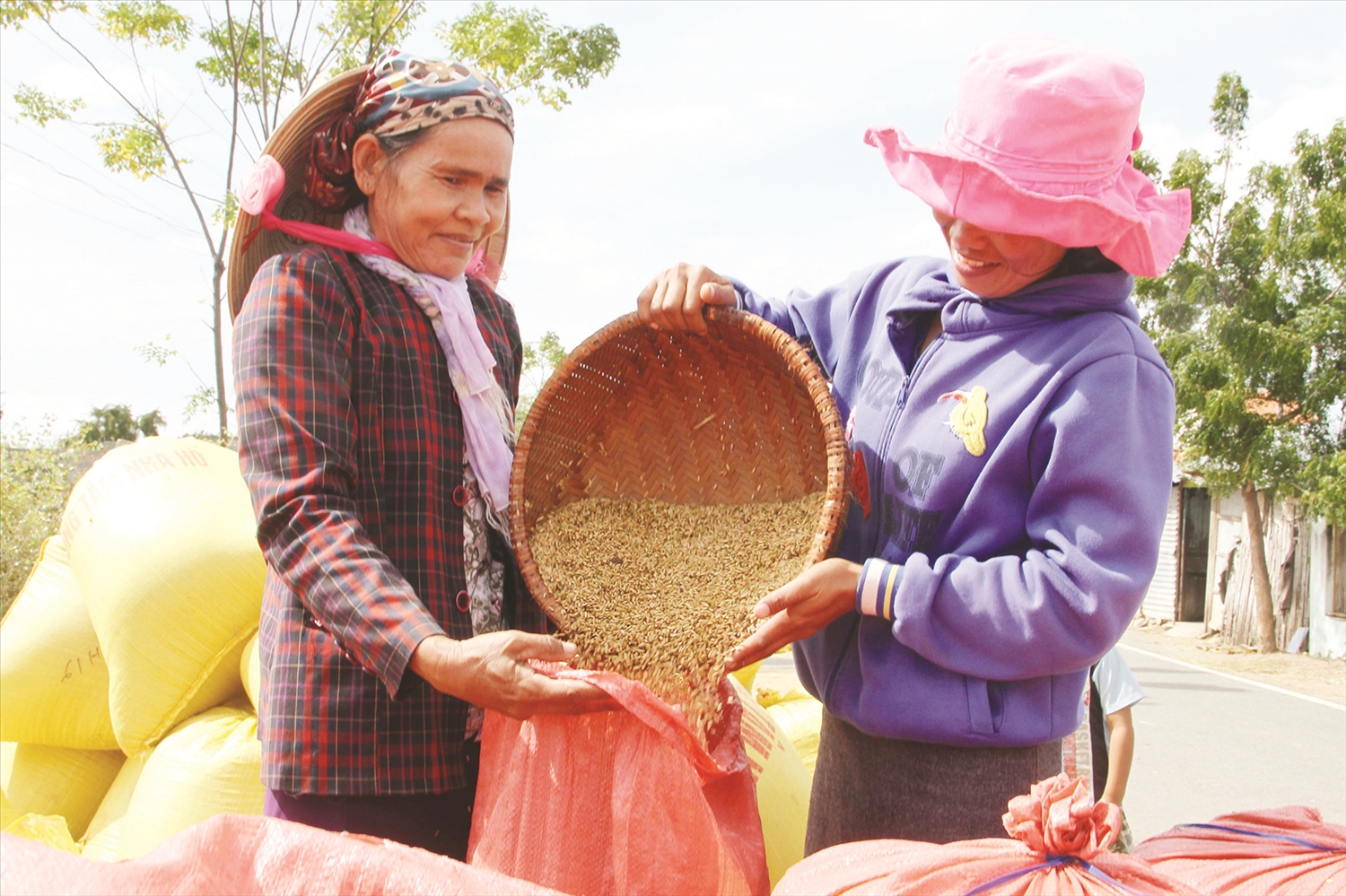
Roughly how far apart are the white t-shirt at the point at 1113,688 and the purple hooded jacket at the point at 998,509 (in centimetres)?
203

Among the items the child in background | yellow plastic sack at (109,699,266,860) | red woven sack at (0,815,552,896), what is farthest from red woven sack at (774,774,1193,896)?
the child in background

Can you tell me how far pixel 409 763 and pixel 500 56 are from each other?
8.95m

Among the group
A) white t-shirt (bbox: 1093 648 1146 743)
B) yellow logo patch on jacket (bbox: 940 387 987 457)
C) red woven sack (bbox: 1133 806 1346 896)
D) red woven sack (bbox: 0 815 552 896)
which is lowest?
white t-shirt (bbox: 1093 648 1146 743)

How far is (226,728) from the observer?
8.61 feet

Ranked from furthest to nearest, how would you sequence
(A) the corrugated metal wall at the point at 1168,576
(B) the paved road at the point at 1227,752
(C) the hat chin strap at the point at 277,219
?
(A) the corrugated metal wall at the point at 1168,576
(B) the paved road at the point at 1227,752
(C) the hat chin strap at the point at 277,219

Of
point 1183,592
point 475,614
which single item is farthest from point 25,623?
point 1183,592

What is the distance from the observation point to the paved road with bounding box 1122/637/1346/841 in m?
5.44

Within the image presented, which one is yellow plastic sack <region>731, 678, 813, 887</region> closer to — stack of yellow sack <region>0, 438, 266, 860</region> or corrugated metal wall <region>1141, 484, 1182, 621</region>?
stack of yellow sack <region>0, 438, 266, 860</region>

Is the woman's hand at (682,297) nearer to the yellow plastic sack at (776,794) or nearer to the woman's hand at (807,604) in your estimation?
the woman's hand at (807,604)

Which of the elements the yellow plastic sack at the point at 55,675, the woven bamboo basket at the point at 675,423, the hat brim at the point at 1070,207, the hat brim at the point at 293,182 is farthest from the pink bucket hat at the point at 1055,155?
the yellow plastic sack at the point at 55,675

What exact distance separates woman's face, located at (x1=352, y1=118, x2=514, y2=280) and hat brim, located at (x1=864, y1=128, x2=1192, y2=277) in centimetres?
62

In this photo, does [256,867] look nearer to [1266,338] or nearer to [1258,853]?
[1258,853]

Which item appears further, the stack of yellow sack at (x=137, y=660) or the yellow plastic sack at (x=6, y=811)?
the yellow plastic sack at (x=6, y=811)

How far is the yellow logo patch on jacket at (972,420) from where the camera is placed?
1.44 meters
